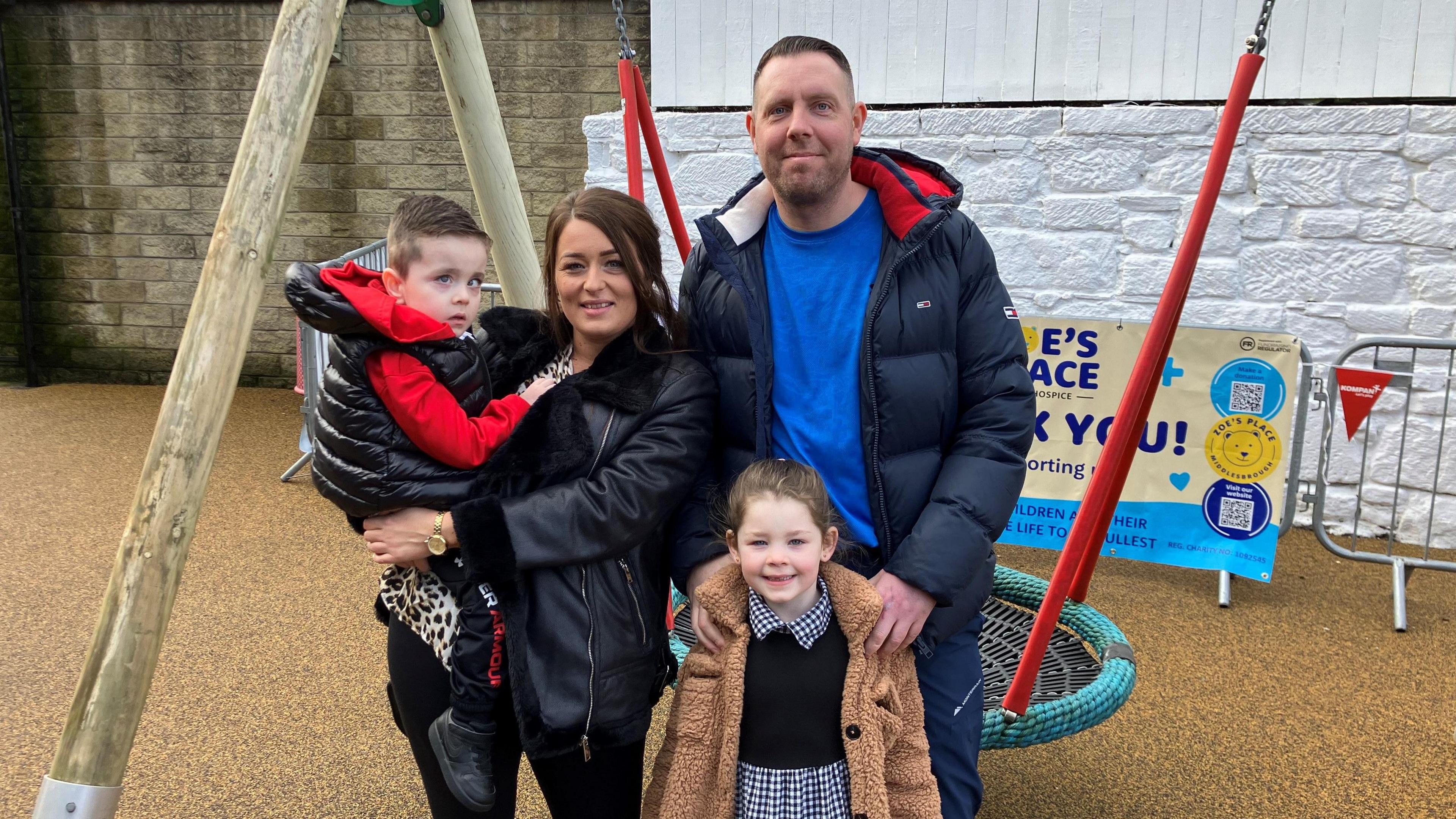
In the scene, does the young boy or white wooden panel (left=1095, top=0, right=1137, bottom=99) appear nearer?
→ the young boy

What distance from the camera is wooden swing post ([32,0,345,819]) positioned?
1898 mm

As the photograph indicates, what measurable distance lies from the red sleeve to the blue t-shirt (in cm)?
60

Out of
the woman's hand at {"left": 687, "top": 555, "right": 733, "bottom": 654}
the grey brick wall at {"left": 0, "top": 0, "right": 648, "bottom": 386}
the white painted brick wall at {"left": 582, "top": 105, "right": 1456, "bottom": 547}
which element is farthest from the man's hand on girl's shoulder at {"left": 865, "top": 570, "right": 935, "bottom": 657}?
the grey brick wall at {"left": 0, "top": 0, "right": 648, "bottom": 386}

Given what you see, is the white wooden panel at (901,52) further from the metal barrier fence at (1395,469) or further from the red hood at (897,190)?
the red hood at (897,190)

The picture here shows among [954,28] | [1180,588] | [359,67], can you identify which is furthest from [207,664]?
[359,67]

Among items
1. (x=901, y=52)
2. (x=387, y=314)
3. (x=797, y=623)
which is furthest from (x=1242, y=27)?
(x=387, y=314)

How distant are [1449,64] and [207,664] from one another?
5.71m

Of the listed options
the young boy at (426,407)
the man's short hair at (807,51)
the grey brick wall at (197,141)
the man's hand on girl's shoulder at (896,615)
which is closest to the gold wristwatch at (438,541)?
the young boy at (426,407)

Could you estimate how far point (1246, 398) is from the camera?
4.50 meters

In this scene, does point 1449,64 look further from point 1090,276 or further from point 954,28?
point 954,28

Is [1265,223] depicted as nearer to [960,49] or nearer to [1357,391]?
[1357,391]

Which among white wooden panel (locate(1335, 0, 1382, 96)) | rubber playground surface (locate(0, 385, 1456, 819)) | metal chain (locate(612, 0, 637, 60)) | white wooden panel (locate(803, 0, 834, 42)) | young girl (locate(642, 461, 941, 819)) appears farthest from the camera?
white wooden panel (locate(803, 0, 834, 42))

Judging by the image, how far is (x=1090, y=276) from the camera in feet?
17.6

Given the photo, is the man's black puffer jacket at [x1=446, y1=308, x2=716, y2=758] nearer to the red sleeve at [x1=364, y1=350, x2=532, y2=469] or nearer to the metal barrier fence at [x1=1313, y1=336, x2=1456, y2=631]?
the red sleeve at [x1=364, y1=350, x2=532, y2=469]
